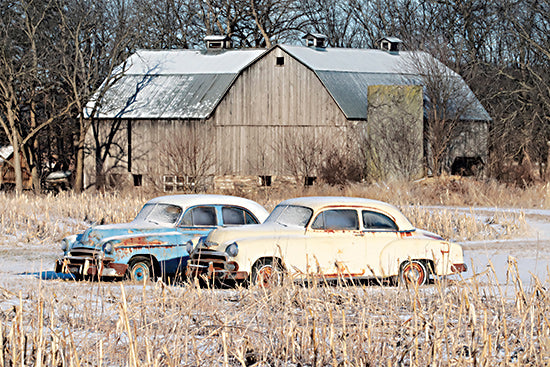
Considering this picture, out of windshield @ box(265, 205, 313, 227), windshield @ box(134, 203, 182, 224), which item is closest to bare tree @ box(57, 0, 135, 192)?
windshield @ box(134, 203, 182, 224)

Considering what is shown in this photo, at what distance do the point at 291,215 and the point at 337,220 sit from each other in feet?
2.35

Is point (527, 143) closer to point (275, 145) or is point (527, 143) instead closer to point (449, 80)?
point (449, 80)

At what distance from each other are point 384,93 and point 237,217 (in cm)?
2485

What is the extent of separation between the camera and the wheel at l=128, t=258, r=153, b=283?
12656mm

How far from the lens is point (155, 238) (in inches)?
512

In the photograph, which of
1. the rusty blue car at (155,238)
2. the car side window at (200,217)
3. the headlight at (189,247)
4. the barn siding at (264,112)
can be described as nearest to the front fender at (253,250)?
the rusty blue car at (155,238)

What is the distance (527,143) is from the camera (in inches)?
1774

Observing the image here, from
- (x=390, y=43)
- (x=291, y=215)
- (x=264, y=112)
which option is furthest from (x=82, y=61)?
(x=291, y=215)

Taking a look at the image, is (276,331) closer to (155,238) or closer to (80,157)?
(155,238)

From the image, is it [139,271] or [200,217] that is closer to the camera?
[139,271]

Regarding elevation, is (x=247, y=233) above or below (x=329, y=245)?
above

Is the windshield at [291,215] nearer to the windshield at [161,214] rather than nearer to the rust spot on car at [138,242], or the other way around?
the rust spot on car at [138,242]

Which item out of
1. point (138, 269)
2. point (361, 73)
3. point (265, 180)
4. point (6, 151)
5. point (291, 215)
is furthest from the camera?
point (6, 151)

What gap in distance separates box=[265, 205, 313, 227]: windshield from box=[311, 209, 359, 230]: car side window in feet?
0.56
